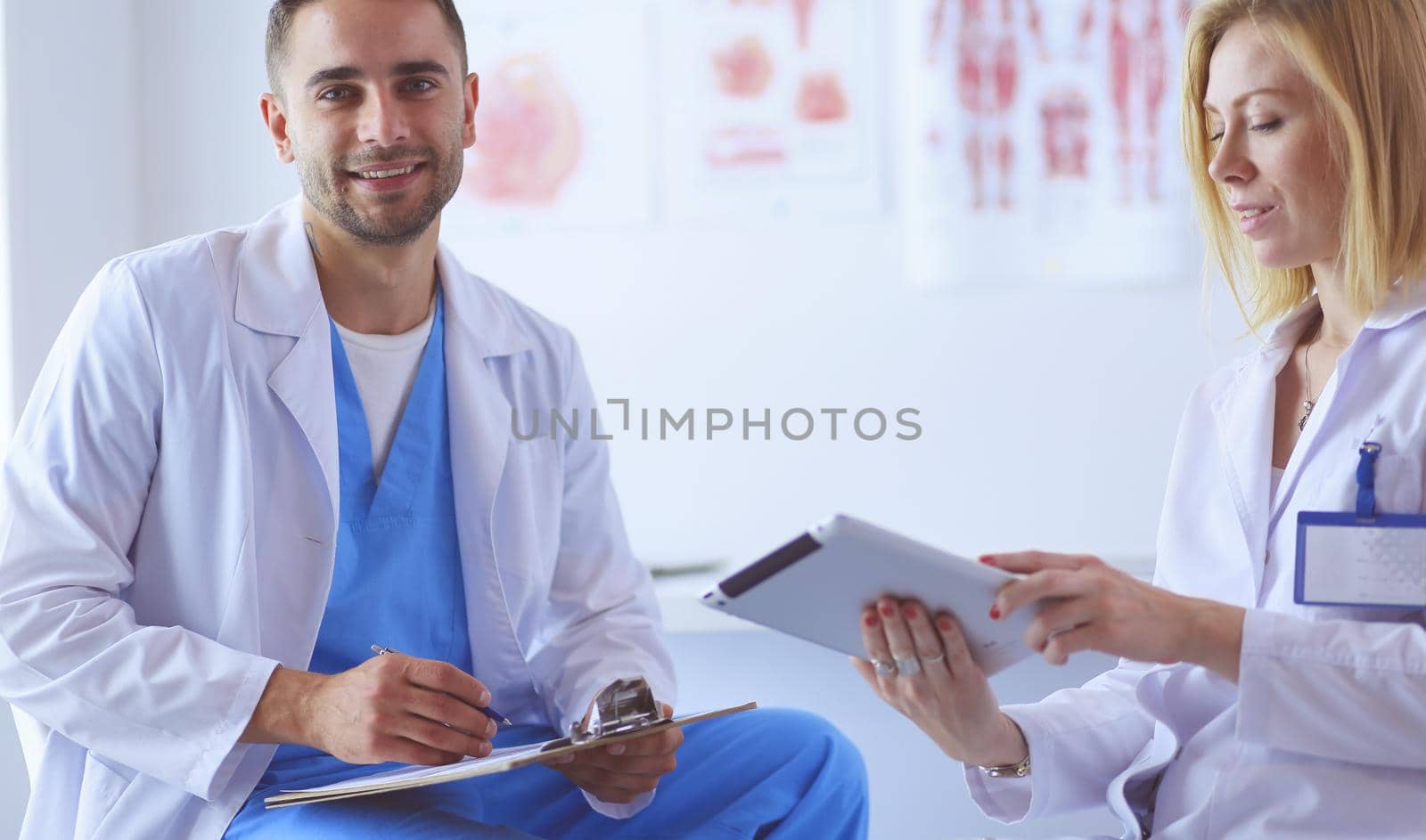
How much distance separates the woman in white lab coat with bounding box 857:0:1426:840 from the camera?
3.49 ft

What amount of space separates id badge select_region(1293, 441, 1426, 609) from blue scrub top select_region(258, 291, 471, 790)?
→ 992 millimetres

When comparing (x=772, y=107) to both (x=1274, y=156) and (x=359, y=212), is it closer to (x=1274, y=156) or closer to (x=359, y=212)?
(x=359, y=212)

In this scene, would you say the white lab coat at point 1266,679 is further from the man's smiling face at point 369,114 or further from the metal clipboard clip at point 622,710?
the man's smiling face at point 369,114

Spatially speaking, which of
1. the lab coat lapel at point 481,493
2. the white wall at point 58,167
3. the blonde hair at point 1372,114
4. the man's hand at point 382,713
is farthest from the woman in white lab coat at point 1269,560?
the white wall at point 58,167

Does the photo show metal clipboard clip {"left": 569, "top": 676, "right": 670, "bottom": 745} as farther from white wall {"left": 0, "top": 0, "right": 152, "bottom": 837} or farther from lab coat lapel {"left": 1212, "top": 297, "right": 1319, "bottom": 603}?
white wall {"left": 0, "top": 0, "right": 152, "bottom": 837}

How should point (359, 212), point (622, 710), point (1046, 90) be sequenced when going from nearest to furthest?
point (622, 710) < point (359, 212) < point (1046, 90)

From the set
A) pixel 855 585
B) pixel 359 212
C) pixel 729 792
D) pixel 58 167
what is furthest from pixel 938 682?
pixel 58 167

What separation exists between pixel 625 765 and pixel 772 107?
1.32 metres

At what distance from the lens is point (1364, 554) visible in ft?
3.62

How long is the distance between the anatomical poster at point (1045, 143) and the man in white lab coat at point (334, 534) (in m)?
0.87

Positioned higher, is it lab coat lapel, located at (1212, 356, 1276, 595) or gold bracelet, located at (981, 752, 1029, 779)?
lab coat lapel, located at (1212, 356, 1276, 595)

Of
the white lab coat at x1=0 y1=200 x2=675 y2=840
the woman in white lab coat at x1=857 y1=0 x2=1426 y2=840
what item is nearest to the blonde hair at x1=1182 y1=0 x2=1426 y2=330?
the woman in white lab coat at x1=857 y1=0 x2=1426 y2=840

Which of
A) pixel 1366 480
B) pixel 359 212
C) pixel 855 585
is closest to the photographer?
pixel 855 585

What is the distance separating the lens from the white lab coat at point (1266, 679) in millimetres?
1068
